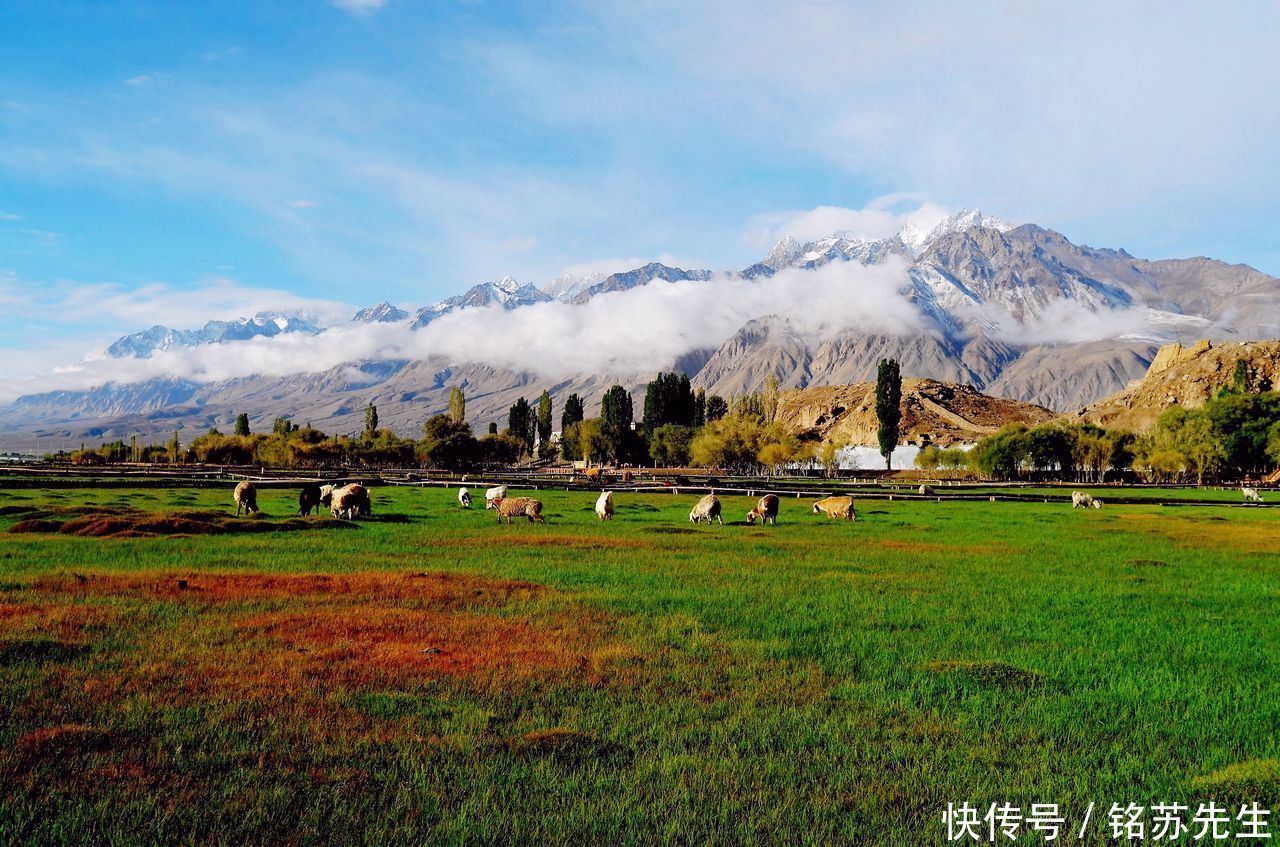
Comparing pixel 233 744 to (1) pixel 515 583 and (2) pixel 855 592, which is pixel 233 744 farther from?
(2) pixel 855 592

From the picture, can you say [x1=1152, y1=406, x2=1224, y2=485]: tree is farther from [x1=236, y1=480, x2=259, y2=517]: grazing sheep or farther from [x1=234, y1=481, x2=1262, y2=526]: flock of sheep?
[x1=236, y1=480, x2=259, y2=517]: grazing sheep


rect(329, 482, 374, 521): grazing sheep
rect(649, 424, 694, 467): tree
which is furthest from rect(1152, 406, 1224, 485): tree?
rect(329, 482, 374, 521): grazing sheep

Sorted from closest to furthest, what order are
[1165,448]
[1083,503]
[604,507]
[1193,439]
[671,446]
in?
[604,507], [1083,503], [1193,439], [1165,448], [671,446]

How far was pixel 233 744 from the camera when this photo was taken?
9.17m

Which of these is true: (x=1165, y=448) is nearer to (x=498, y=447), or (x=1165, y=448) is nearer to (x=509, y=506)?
(x=498, y=447)

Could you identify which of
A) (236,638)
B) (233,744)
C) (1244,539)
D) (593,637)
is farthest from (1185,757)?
(1244,539)

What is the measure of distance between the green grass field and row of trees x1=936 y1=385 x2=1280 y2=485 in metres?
150

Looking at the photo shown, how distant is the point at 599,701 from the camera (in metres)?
10.9

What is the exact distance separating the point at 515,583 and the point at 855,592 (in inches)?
342

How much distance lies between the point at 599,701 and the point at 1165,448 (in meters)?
181

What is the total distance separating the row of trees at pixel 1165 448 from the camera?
143m

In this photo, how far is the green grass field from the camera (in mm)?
7797

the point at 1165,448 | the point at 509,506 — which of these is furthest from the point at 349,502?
the point at 1165,448

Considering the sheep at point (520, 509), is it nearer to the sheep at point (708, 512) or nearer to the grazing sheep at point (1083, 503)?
the sheep at point (708, 512)
